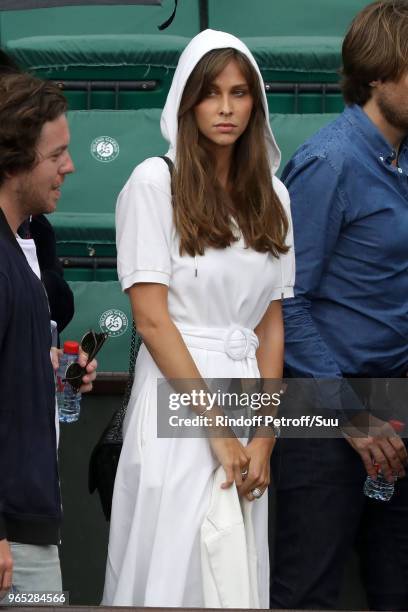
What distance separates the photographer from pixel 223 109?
326 cm

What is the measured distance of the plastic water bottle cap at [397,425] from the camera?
139 inches

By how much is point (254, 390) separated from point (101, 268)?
1.68 meters

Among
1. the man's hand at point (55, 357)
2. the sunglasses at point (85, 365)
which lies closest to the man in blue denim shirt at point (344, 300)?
the sunglasses at point (85, 365)

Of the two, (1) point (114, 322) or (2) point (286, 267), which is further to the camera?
(1) point (114, 322)

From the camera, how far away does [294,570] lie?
11.5 feet

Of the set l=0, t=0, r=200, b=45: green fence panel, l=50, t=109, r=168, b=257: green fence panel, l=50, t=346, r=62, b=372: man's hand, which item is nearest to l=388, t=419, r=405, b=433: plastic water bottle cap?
l=50, t=346, r=62, b=372: man's hand

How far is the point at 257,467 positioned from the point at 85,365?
476mm

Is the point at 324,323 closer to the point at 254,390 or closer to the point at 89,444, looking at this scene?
the point at 254,390

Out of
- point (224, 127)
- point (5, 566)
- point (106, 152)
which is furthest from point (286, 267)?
point (106, 152)

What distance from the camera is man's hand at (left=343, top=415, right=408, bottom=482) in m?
3.44

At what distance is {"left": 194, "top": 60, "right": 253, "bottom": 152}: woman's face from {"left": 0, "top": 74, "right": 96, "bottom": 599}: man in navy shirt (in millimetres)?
400

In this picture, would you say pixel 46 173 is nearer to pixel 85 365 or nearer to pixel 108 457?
pixel 85 365

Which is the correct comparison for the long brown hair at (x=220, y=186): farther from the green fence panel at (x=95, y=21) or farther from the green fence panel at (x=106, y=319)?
the green fence panel at (x=95, y=21)

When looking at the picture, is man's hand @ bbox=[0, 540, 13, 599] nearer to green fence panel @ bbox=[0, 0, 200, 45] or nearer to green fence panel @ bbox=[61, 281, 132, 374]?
green fence panel @ bbox=[61, 281, 132, 374]
